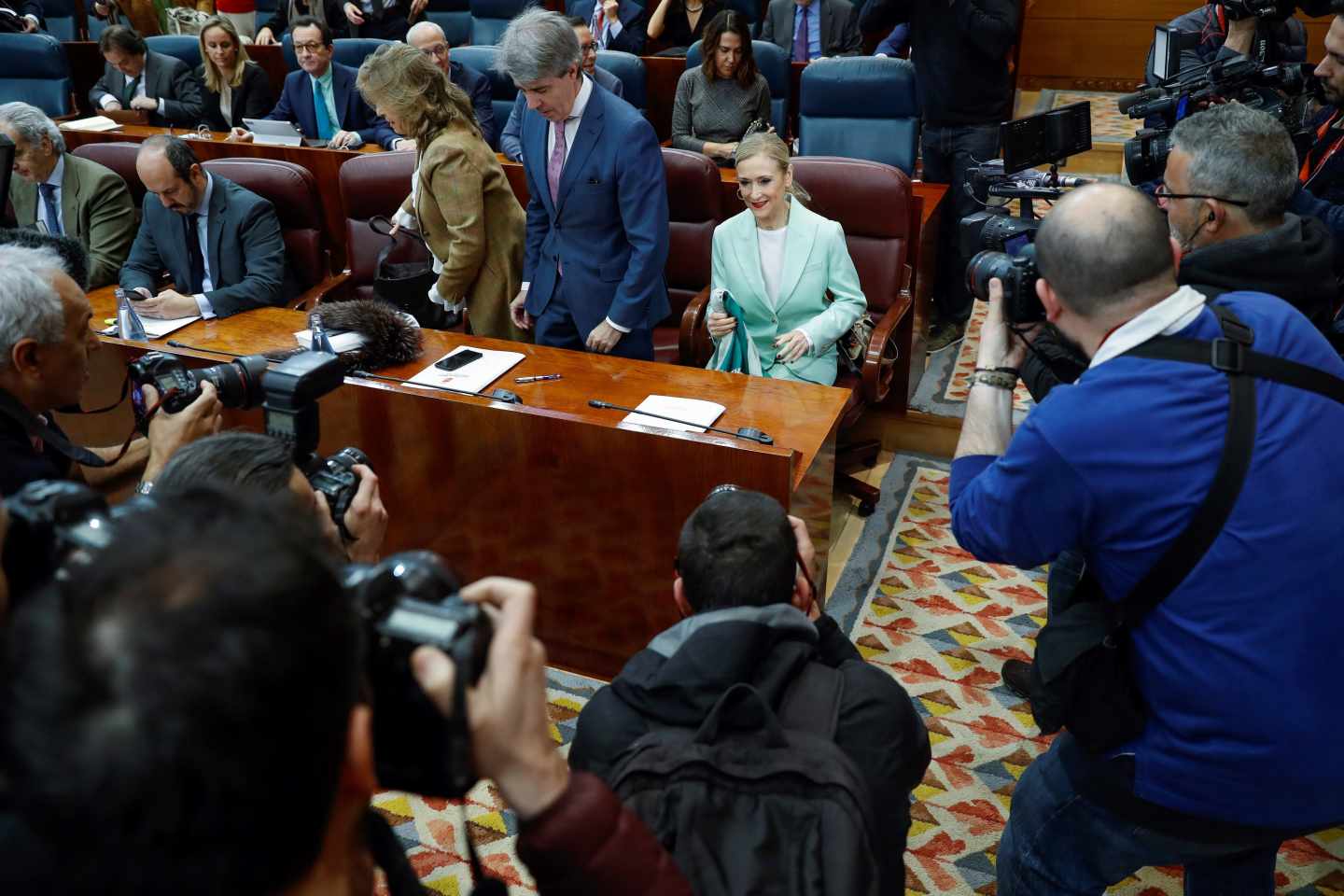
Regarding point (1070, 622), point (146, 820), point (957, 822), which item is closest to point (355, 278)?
point (957, 822)

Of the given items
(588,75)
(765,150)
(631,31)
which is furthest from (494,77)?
(765,150)

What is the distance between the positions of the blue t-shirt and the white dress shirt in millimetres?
3434

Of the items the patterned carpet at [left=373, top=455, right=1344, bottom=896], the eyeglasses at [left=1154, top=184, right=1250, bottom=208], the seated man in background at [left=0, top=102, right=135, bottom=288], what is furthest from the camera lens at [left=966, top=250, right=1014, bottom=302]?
the seated man in background at [left=0, top=102, right=135, bottom=288]

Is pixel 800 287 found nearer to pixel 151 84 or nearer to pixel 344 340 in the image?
pixel 344 340

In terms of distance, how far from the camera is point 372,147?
4531 millimetres

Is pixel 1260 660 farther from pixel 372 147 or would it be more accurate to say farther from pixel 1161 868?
pixel 372 147

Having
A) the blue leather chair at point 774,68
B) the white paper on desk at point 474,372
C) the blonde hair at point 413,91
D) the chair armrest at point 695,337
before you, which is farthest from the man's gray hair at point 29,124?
the blue leather chair at point 774,68

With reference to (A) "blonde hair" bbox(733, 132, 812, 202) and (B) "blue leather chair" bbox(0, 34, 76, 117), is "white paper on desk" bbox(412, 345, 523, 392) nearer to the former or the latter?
(A) "blonde hair" bbox(733, 132, 812, 202)

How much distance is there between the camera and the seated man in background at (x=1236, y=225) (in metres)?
1.91

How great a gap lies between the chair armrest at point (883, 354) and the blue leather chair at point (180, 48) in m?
4.37

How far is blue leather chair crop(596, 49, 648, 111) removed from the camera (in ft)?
16.9

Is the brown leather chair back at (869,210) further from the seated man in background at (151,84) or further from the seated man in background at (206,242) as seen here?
the seated man in background at (151,84)

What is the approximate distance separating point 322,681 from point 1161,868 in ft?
6.62

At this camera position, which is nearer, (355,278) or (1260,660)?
(1260,660)
